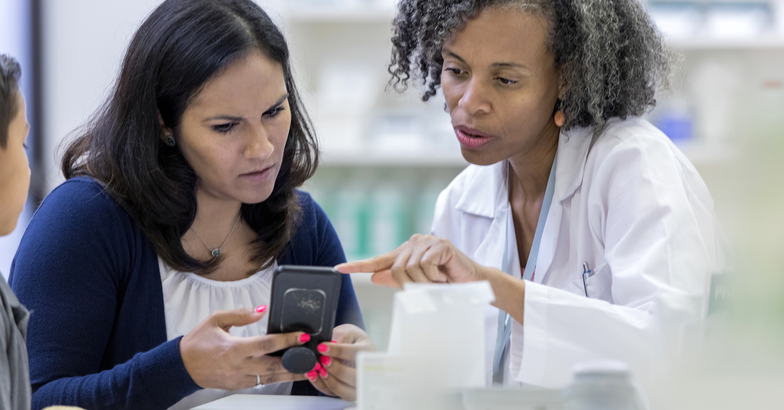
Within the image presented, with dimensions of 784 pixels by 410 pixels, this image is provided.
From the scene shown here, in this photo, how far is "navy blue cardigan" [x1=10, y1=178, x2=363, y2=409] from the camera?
1.03 meters

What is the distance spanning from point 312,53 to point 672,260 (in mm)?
1810

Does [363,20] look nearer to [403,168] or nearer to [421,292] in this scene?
[403,168]

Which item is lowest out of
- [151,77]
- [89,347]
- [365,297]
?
[365,297]

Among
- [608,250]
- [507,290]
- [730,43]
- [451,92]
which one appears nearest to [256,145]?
[451,92]

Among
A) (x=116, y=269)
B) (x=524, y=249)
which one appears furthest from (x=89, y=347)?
(x=524, y=249)

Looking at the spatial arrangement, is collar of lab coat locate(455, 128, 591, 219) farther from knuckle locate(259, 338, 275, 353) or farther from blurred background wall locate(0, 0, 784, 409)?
knuckle locate(259, 338, 275, 353)

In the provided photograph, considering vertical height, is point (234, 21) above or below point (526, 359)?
above

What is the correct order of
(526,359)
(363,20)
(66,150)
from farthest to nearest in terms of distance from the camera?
1. (363,20)
2. (66,150)
3. (526,359)

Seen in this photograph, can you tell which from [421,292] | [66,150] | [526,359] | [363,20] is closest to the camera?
[421,292]

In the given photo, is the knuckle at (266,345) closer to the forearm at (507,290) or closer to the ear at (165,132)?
the forearm at (507,290)

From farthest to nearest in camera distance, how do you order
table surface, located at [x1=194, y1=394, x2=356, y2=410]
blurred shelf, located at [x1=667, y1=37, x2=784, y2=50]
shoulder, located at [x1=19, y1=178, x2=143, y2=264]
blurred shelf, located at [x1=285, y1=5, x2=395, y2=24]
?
1. blurred shelf, located at [x1=285, y1=5, x2=395, y2=24]
2. blurred shelf, located at [x1=667, y1=37, x2=784, y2=50]
3. shoulder, located at [x1=19, y1=178, x2=143, y2=264]
4. table surface, located at [x1=194, y1=394, x2=356, y2=410]

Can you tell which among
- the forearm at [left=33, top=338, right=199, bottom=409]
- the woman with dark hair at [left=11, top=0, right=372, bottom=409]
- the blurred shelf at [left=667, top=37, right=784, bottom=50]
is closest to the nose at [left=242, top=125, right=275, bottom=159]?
the woman with dark hair at [left=11, top=0, right=372, bottom=409]

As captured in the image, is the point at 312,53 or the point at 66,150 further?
the point at 312,53

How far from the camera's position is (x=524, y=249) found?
1449 mm
